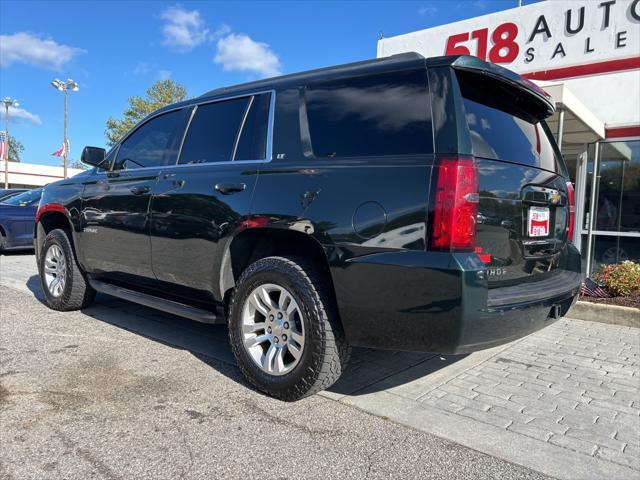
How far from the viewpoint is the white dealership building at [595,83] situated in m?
8.27

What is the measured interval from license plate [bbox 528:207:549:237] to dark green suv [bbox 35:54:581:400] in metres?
0.02

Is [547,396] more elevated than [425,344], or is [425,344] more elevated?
[425,344]

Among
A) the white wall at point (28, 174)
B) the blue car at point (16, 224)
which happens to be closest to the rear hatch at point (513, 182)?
the blue car at point (16, 224)

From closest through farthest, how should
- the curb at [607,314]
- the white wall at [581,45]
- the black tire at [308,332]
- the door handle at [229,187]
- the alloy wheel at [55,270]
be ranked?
1. the black tire at [308,332]
2. the door handle at [229,187]
3. the alloy wheel at [55,270]
4. the curb at [607,314]
5. the white wall at [581,45]

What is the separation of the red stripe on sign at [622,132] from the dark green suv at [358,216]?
5.77 metres

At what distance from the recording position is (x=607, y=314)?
19.0ft

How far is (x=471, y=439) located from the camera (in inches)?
108

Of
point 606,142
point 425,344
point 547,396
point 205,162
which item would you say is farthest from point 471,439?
point 606,142

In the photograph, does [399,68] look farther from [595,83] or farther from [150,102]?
[150,102]

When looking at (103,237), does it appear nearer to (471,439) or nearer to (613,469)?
(471,439)

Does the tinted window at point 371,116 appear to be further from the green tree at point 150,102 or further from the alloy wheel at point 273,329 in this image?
the green tree at point 150,102

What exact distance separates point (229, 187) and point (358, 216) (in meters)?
1.12

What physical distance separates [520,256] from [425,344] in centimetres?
84

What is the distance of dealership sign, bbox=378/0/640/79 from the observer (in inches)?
326
